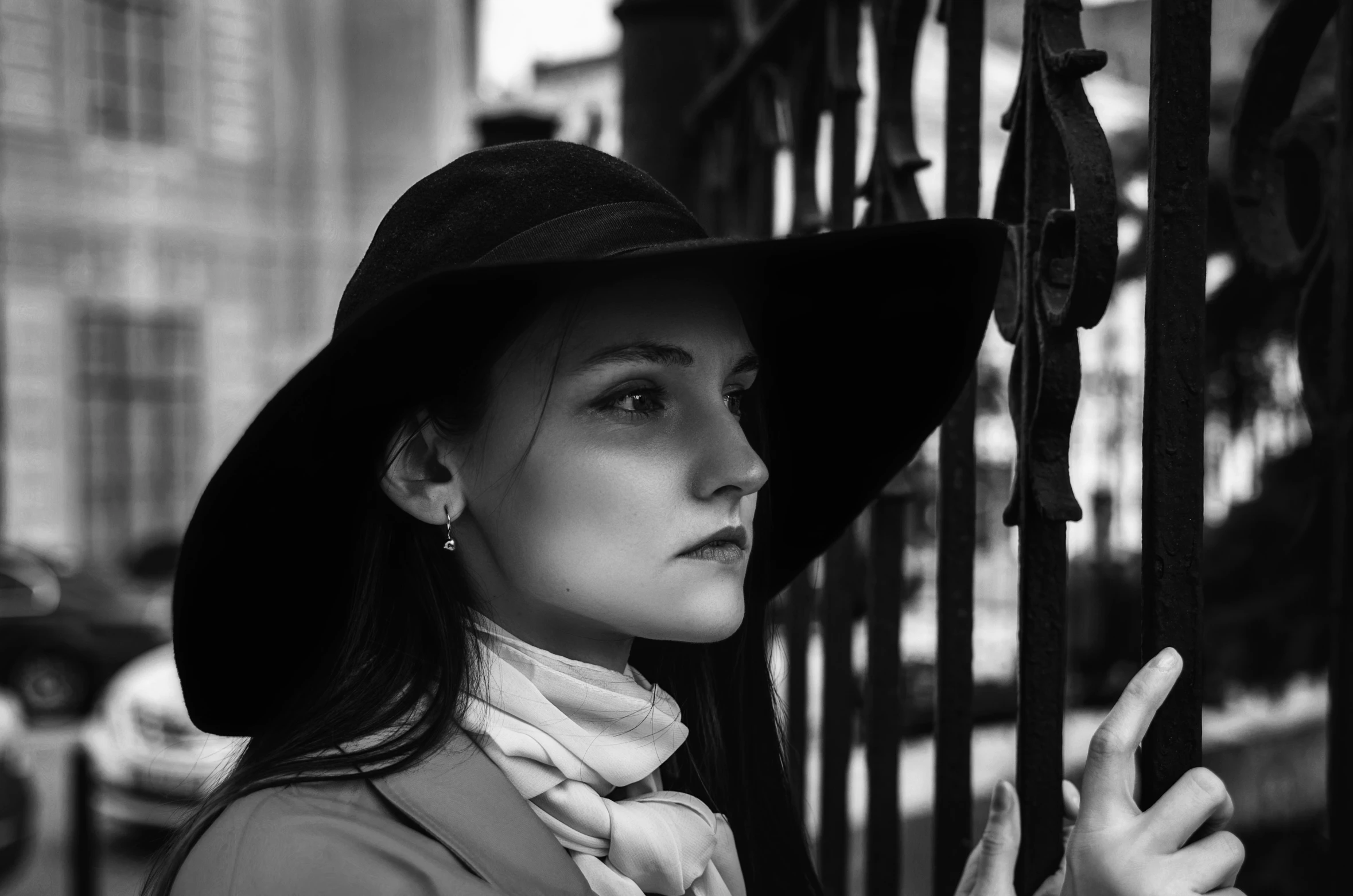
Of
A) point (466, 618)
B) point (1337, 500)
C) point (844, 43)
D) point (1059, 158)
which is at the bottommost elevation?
point (466, 618)

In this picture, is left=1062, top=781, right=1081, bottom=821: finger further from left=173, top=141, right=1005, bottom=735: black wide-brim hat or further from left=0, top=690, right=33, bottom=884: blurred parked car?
left=0, top=690, right=33, bottom=884: blurred parked car

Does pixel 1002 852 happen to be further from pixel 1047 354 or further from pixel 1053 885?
pixel 1047 354

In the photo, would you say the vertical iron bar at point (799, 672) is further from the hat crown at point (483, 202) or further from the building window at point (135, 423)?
the building window at point (135, 423)

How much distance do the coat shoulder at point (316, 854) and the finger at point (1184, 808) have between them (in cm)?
58

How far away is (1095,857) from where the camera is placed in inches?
41.4

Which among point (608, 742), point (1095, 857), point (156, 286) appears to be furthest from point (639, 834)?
point (156, 286)

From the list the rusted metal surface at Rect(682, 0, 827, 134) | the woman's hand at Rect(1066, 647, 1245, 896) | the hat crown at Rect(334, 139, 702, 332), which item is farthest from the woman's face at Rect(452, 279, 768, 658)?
the rusted metal surface at Rect(682, 0, 827, 134)

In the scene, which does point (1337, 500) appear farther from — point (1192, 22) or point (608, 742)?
point (608, 742)

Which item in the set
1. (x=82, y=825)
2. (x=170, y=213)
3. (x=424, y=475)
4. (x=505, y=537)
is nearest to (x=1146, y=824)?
(x=505, y=537)

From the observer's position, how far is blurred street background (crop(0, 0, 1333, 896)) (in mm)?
3027

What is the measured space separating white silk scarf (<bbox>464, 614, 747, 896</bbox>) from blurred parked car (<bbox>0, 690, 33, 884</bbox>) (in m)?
5.18

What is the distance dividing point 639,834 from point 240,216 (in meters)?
18.0

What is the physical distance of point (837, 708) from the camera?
1.83 meters

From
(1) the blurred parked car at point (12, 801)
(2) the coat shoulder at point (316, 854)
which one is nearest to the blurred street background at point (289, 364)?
(1) the blurred parked car at point (12, 801)
